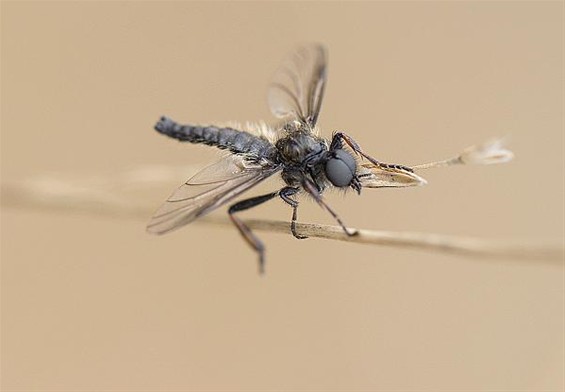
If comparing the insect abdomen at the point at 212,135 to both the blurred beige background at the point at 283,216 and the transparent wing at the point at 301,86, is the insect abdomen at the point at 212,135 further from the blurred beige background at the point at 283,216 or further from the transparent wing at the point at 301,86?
the blurred beige background at the point at 283,216

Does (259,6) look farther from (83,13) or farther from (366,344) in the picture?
(366,344)

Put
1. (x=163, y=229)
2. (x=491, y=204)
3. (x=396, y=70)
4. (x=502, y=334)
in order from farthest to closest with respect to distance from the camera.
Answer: (x=396, y=70) → (x=491, y=204) → (x=502, y=334) → (x=163, y=229)

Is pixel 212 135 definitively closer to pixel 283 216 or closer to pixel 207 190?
pixel 207 190

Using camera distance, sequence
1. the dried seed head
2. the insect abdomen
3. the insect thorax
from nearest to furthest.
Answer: the dried seed head, the insect thorax, the insect abdomen

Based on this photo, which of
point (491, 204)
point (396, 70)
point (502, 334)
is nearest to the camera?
point (502, 334)

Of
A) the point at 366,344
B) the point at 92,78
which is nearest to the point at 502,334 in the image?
the point at 366,344

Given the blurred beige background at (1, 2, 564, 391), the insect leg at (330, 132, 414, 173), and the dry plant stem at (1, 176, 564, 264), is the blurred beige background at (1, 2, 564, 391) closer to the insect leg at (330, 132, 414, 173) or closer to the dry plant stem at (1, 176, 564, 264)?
the insect leg at (330, 132, 414, 173)

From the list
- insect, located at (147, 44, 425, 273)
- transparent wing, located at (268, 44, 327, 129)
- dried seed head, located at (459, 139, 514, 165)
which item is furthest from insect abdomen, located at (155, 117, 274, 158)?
dried seed head, located at (459, 139, 514, 165)
